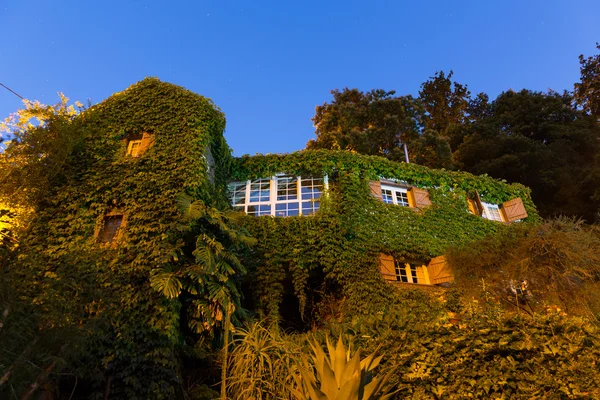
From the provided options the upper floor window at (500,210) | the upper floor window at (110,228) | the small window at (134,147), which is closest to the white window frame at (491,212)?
the upper floor window at (500,210)

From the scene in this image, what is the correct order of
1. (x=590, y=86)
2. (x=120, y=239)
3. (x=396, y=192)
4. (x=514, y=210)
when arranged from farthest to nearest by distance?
(x=590, y=86) → (x=514, y=210) → (x=396, y=192) → (x=120, y=239)

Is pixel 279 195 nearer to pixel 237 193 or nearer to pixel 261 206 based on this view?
pixel 261 206

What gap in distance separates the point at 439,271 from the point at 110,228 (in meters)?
9.51

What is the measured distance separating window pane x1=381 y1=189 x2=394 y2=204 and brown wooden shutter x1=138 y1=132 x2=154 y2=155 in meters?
7.64

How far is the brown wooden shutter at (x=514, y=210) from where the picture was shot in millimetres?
14072

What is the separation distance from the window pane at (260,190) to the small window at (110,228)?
444 cm

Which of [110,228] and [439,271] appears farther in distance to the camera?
[439,271]

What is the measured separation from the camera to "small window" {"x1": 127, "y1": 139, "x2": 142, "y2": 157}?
35.1 feet

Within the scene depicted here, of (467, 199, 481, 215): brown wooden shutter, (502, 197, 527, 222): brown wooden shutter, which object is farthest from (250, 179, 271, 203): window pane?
(502, 197, 527, 222): brown wooden shutter

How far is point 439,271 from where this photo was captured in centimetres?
1164

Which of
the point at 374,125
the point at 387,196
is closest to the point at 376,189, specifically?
the point at 387,196

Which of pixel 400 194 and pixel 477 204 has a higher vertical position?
pixel 400 194

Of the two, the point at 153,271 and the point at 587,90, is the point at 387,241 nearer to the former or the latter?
the point at 153,271

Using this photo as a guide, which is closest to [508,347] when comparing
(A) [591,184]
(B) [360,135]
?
(B) [360,135]
